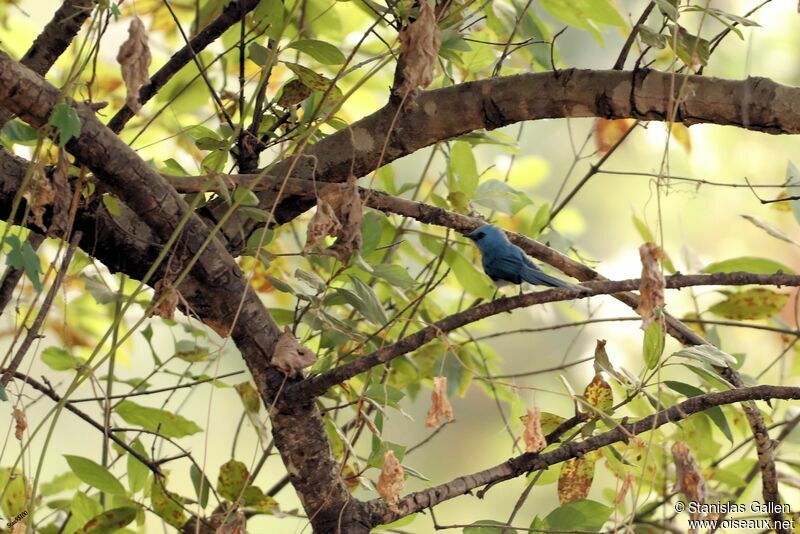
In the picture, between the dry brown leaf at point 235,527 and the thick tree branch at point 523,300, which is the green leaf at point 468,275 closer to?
the thick tree branch at point 523,300

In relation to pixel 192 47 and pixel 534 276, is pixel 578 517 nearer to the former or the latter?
pixel 534 276

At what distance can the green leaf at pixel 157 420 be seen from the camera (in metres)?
1.16

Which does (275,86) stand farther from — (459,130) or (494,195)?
(459,130)

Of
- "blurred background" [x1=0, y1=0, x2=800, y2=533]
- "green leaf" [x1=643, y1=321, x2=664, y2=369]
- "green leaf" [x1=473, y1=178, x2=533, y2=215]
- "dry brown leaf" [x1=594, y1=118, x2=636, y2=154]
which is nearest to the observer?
"green leaf" [x1=643, y1=321, x2=664, y2=369]

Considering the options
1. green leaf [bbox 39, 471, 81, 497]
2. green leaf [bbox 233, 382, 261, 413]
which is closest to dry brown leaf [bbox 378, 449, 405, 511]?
green leaf [bbox 233, 382, 261, 413]

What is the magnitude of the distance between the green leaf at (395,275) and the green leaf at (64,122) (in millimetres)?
418

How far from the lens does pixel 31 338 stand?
87 cm

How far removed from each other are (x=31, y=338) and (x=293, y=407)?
11.1 inches

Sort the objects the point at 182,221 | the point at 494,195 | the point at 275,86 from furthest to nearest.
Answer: the point at 275,86
the point at 494,195
the point at 182,221

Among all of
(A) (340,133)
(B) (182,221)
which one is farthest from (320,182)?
(B) (182,221)

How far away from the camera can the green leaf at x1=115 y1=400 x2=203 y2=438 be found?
3.80 ft

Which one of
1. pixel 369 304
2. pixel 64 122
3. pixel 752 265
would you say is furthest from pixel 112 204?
pixel 752 265

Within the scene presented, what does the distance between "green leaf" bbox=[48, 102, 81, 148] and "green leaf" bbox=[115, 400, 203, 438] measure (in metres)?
0.50

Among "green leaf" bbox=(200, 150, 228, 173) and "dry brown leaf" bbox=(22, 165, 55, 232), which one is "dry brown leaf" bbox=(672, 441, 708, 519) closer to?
"green leaf" bbox=(200, 150, 228, 173)
